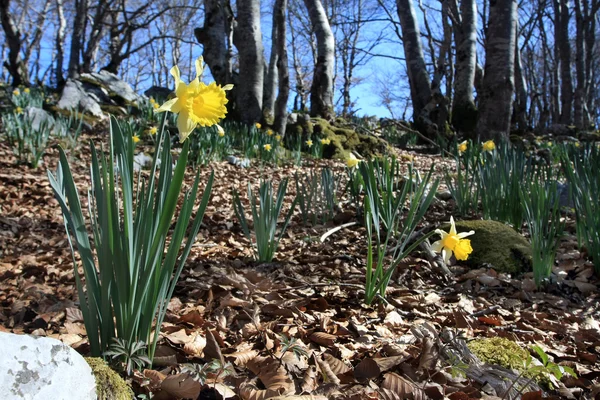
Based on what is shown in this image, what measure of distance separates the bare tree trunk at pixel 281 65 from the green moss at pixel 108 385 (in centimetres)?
482

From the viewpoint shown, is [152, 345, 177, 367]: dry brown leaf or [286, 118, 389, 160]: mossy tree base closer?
[152, 345, 177, 367]: dry brown leaf

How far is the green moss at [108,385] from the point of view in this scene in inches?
33.0

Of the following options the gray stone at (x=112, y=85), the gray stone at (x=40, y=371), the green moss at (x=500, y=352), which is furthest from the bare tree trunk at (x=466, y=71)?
the gray stone at (x=40, y=371)

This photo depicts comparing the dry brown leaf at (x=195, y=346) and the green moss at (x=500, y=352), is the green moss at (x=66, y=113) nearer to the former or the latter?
the dry brown leaf at (x=195, y=346)

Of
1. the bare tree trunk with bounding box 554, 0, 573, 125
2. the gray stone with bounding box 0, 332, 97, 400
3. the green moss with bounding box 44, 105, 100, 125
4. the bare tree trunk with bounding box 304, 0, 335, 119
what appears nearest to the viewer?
the gray stone with bounding box 0, 332, 97, 400

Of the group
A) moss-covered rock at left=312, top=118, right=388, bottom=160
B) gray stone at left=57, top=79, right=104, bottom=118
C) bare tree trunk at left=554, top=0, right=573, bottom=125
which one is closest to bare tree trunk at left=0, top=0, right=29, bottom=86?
gray stone at left=57, top=79, right=104, bottom=118

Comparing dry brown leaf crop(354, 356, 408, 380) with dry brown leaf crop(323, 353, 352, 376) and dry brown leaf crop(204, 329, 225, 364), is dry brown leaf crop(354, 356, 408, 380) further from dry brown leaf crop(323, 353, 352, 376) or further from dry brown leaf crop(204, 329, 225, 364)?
dry brown leaf crop(204, 329, 225, 364)

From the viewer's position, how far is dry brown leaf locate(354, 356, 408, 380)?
44.8 inches

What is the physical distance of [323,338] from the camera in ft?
4.45

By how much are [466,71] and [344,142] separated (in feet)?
10.3

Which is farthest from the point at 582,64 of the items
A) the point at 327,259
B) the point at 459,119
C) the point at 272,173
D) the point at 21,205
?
the point at 21,205

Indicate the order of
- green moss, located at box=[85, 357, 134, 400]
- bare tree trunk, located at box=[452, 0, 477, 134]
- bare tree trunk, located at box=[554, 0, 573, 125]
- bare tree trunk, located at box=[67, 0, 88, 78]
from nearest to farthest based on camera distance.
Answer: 1. green moss, located at box=[85, 357, 134, 400]
2. bare tree trunk, located at box=[452, 0, 477, 134]
3. bare tree trunk, located at box=[67, 0, 88, 78]
4. bare tree trunk, located at box=[554, 0, 573, 125]

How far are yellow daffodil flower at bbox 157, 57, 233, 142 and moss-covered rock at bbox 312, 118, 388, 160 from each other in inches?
215

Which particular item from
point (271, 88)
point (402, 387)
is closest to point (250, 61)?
point (271, 88)
